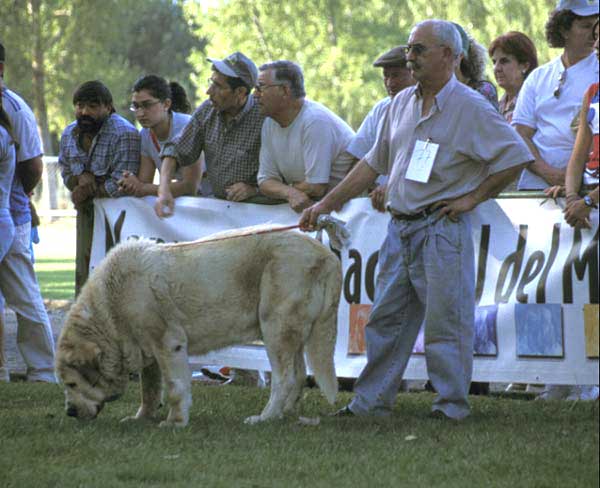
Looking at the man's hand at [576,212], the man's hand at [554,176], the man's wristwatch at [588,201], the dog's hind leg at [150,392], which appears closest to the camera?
the man's wristwatch at [588,201]

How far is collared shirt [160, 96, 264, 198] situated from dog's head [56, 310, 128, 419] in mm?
2199

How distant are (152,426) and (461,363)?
1929 mm

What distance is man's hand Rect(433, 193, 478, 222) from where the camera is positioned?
7191 mm

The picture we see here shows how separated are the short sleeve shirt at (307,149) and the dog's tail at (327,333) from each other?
50.3 inches

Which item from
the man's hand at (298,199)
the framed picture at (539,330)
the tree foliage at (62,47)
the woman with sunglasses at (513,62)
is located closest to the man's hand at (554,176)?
the framed picture at (539,330)

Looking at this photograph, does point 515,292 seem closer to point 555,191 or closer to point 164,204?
point 555,191

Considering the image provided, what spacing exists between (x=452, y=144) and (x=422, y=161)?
21 cm

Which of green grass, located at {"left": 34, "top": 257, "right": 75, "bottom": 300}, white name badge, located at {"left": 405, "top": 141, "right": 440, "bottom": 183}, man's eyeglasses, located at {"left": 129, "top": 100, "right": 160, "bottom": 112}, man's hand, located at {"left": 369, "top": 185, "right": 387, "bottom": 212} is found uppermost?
man's eyeglasses, located at {"left": 129, "top": 100, "right": 160, "bottom": 112}

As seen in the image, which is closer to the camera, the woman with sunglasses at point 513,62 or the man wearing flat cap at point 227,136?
the man wearing flat cap at point 227,136

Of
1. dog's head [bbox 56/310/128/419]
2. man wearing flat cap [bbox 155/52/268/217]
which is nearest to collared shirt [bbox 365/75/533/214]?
man wearing flat cap [bbox 155/52/268/217]

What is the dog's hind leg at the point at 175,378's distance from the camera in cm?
725

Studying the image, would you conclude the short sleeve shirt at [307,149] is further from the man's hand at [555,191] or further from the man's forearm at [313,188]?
the man's hand at [555,191]

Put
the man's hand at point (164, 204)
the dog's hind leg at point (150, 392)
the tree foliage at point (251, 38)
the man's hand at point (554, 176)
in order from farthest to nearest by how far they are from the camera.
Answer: the tree foliage at point (251, 38) → the man's hand at point (164, 204) → the man's hand at point (554, 176) → the dog's hind leg at point (150, 392)

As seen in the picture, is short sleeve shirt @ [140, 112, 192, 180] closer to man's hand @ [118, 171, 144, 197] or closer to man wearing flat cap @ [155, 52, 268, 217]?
man's hand @ [118, 171, 144, 197]
